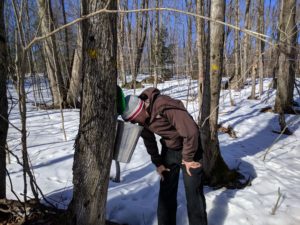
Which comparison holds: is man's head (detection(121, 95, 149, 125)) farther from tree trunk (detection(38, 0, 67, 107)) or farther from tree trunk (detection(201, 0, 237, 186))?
tree trunk (detection(201, 0, 237, 186))

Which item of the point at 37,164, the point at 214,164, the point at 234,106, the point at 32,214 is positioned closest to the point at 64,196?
the point at 32,214

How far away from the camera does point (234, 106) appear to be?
9.61 m

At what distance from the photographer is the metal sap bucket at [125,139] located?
2.24m

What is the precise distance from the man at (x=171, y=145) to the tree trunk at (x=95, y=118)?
27 centimetres

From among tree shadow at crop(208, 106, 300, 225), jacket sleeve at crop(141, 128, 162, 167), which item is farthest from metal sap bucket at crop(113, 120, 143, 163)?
tree shadow at crop(208, 106, 300, 225)

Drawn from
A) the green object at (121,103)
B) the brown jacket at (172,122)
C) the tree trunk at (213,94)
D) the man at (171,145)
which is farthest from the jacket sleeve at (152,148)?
the tree trunk at (213,94)

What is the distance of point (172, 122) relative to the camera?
7.66 ft

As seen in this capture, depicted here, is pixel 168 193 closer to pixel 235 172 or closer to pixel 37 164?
pixel 235 172

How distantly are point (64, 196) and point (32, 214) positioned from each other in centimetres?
65

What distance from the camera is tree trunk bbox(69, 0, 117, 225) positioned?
6.31ft

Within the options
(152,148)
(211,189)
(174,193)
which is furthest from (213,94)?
(174,193)

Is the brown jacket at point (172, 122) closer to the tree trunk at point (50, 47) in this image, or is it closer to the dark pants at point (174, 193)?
the dark pants at point (174, 193)

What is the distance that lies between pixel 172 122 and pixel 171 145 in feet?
1.04

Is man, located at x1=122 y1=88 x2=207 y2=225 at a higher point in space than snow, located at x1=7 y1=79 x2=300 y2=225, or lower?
higher
